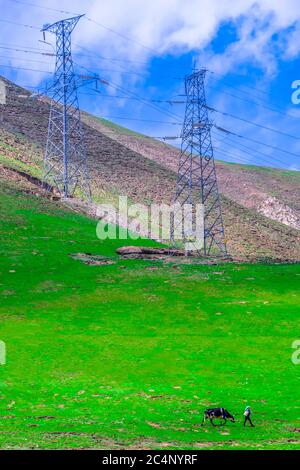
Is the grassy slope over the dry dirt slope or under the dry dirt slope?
under

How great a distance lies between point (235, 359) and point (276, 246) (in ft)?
249

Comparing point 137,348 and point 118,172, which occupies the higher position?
point 118,172

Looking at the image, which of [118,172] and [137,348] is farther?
[118,172]

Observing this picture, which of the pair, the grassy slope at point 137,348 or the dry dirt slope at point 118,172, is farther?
the dry dirt slope at point 118,172

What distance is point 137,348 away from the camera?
171 feet

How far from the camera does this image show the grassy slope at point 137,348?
117 feet

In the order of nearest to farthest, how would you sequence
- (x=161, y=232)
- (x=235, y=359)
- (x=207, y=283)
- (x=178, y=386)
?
(x=178, y=386)
(x=235, y=359)
(x=207, y=283)
(x=161, y=232)

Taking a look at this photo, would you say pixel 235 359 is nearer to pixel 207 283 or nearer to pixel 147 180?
pixel 207 283

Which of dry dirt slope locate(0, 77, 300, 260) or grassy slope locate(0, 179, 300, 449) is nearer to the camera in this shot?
grassy slope locate(0, 179, 300, 449)

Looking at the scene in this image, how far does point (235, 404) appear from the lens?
40.1 m

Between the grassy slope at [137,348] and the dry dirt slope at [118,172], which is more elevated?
the dry dirt slope at [118,172]

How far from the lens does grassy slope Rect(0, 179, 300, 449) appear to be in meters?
35.6

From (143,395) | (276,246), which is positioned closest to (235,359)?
(143,395)

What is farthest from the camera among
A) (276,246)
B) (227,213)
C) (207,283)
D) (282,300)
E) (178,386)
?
(227,213)
